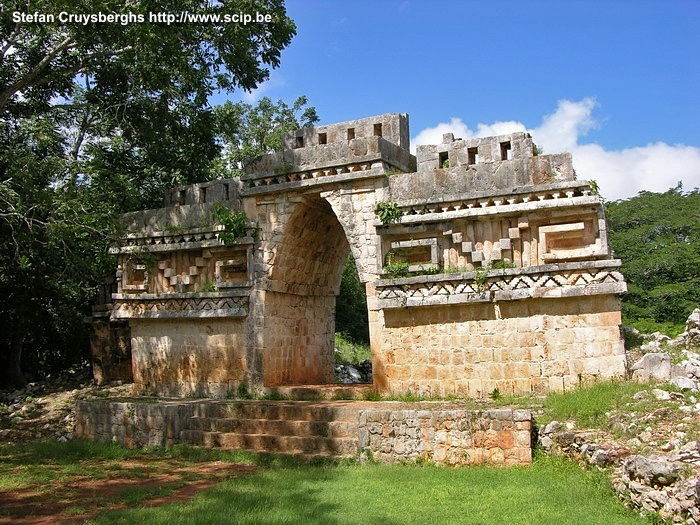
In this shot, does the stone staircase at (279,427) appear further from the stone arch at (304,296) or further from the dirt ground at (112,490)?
the stone arch at (304,296)

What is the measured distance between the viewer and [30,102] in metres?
14.7

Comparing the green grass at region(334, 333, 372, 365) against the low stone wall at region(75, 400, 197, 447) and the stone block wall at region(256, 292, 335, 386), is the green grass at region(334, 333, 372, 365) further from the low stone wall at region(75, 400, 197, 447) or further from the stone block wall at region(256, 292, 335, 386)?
the low stone wall at region(75, 400, 197, 447)

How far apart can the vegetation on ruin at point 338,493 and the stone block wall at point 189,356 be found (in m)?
2.82

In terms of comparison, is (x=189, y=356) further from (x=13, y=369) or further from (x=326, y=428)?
(x=13, y=369)

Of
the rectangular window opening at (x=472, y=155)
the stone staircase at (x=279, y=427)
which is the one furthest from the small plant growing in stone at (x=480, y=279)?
the stone staircase at (x=279, y=427)

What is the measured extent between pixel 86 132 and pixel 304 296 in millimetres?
8344

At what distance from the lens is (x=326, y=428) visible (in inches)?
394

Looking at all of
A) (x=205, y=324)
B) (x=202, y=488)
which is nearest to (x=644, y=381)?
(x=202, y=488)

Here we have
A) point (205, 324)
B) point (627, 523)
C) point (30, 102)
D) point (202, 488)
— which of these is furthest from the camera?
point (30, 102)

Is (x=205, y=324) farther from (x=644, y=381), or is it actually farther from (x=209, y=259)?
(x=644, y=381)

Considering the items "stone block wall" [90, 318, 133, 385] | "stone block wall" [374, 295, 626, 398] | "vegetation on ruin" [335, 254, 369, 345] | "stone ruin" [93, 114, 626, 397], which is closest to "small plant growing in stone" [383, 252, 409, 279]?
"stone ruin" [93, 114, 626, 397]

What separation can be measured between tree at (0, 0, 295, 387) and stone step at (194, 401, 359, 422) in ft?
10.9

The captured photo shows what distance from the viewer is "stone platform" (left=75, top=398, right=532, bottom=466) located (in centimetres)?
870

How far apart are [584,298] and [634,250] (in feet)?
54.5
